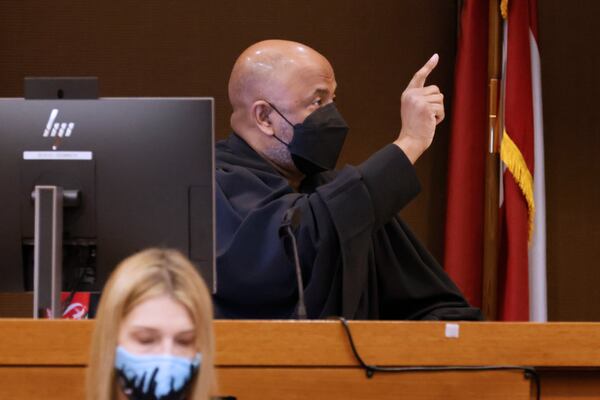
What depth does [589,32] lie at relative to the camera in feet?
17.6

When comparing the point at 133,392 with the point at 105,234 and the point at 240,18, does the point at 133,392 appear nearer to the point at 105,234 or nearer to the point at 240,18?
the point at 105,234

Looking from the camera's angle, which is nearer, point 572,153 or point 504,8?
point 504,8

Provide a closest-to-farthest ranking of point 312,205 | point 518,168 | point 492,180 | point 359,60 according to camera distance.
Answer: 1. point 312,205
2. point 518,168
3. point 492,180
4. point 359,60

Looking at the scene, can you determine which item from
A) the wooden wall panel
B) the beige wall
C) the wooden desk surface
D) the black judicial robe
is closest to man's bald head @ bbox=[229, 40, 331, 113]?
the black judicial robe

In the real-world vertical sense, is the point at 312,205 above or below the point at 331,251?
above

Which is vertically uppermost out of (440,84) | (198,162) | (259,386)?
(440,84)

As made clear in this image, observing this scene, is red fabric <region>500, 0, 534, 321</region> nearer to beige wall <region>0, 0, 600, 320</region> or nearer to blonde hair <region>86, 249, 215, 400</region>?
beige wall <region>0, 0, 600, 320</region>

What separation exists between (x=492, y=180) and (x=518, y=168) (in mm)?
153

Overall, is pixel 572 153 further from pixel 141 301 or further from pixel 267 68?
pixel 141 301

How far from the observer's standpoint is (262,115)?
3.44 m

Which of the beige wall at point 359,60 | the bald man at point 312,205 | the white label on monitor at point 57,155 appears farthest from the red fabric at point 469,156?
the white label on monitor at point 57,155

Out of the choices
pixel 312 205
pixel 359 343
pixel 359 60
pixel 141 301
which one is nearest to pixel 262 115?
pixel 312 205

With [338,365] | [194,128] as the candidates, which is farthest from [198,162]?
[338,365]

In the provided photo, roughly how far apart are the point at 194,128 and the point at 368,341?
669 mm
